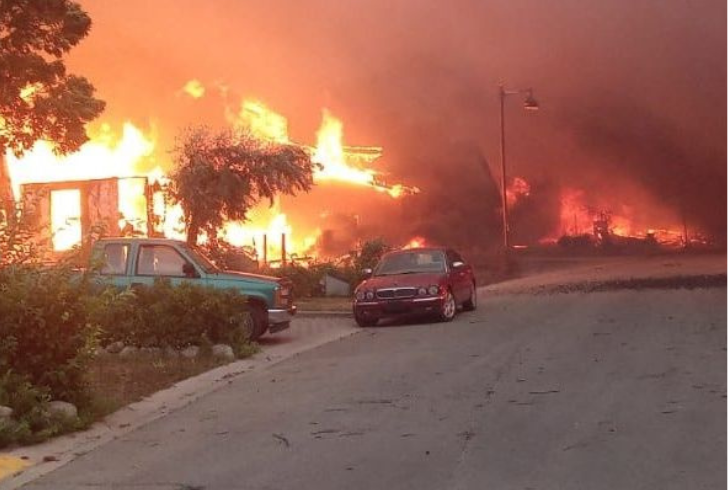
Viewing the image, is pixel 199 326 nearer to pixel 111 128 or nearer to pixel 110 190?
pixel 110 190

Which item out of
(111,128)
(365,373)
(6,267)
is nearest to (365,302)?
(365,373)

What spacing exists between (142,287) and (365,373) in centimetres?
409

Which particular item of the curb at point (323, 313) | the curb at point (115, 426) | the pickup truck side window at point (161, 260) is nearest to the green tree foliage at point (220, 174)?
the curb at point (323, 313)

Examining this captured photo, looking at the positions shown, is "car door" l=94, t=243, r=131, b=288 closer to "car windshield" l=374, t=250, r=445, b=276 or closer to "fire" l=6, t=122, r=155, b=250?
"car windshield" l=374, t=250, r=445, b=276

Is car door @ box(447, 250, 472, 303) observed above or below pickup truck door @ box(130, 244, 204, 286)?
below

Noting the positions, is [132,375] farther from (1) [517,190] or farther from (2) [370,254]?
(1) [517,190]

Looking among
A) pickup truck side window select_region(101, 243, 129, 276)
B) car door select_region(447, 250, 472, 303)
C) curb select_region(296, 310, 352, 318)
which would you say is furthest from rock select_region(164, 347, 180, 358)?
curb select_region(296, 310, 352, 318)

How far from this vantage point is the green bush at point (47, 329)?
7594 mm

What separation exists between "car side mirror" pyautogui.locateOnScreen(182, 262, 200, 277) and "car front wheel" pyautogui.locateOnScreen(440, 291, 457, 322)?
188 inches

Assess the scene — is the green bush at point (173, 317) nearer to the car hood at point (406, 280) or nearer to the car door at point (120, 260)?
the car door at point (120, 260)

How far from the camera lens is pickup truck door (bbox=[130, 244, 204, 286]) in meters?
13.6

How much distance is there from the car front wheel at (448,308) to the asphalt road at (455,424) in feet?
10.8

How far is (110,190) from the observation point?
2480 centimetres

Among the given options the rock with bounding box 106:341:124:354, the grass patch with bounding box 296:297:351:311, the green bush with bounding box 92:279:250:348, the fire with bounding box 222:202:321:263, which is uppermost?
the fire with bounding box 222:202:321:263
